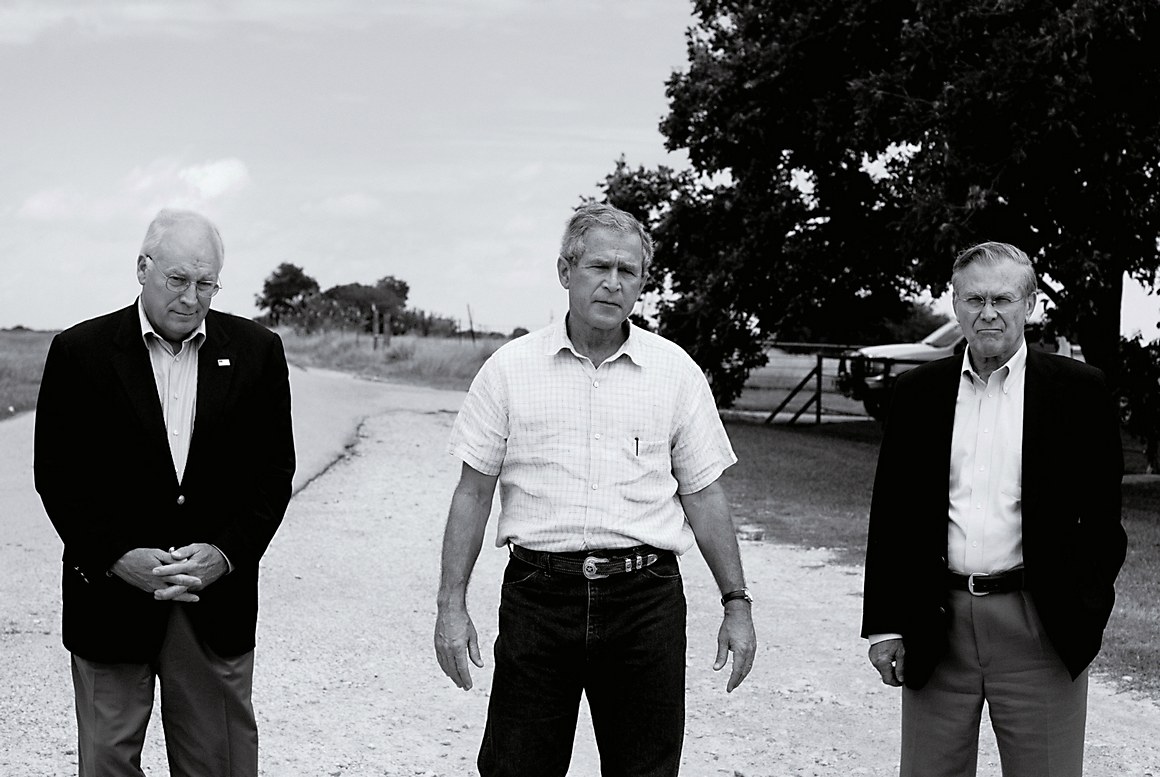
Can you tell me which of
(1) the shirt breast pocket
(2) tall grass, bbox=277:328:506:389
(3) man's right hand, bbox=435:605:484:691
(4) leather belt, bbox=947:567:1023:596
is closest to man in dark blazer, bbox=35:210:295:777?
(3) man's right hand, bbox=435:605:484:691

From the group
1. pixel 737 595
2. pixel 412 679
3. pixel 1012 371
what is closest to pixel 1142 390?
pixel 412 679

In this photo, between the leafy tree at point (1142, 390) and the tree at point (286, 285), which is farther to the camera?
the tree at point (286, 285)

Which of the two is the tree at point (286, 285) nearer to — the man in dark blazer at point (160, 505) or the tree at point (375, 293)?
the tree at point (375, 293)

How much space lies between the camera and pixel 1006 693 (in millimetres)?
3875

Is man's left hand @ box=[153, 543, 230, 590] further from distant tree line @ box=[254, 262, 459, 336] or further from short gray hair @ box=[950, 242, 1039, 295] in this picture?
distant tree line @ box=[254, 262, 459, 336]

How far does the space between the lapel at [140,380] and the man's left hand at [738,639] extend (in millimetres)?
1701

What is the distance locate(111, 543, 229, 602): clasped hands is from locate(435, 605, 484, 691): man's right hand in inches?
28.1

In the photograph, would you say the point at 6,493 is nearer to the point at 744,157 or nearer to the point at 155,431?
the point at 155,431

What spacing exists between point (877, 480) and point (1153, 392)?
1449 centimetres

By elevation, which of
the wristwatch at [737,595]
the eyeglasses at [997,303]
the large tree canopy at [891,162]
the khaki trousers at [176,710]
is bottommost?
the khaki trousers at [176,710]

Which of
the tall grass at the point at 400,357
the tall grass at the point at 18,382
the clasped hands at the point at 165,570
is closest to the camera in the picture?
the clasped hands at the point at 165,570

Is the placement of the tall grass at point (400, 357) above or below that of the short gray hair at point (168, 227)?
below

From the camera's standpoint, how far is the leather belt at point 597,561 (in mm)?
3754

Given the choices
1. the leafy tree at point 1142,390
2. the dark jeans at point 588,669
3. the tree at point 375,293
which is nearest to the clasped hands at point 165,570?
the dark jeans at point 588,669
